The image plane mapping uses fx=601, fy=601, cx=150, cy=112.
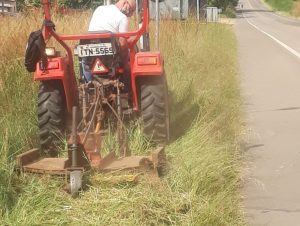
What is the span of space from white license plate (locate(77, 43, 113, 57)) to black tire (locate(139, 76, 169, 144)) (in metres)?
0.55

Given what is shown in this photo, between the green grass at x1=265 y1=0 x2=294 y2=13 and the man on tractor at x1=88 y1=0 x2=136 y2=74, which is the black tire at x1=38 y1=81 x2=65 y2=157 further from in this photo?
the green grass at x1=265 y1=0 x2=294 y2=13

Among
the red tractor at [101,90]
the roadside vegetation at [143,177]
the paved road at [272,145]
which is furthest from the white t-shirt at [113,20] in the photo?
the paved road at [272,145]

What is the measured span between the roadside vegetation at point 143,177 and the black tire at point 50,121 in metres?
0.22

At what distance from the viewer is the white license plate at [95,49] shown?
571cm

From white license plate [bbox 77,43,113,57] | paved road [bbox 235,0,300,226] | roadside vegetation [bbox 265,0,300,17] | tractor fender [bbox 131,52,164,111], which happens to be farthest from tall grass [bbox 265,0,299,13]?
white license plate [bbox 77,43,113,57]

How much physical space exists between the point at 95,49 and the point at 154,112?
2.76 feet

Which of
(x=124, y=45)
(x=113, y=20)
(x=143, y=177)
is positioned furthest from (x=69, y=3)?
(x=143, y=177)

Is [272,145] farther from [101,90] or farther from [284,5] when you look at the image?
[284,5]

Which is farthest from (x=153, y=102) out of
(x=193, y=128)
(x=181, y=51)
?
(x=181, y=51)

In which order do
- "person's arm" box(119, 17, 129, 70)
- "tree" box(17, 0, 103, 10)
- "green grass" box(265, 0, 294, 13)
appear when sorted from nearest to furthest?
1. "person's arm" box(119, 17, 129, 70)
2. "tree" box(17, 0, 103, 10)
3. "green grass" box(265, 0, 294, 13)

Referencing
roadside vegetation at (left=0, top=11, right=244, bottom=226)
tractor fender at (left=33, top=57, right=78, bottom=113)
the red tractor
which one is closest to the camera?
roadside vegetation at (left=0, top=11, right=244, bottom=226)

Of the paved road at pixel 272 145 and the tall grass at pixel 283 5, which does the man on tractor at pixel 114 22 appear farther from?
the tall grass at pixel 283 5

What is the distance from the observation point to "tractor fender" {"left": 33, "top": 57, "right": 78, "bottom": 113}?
5.83m

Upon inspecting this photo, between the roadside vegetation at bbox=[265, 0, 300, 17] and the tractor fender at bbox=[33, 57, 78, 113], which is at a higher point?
the tractor fender at bbox=[33, 57, 78, 113]
